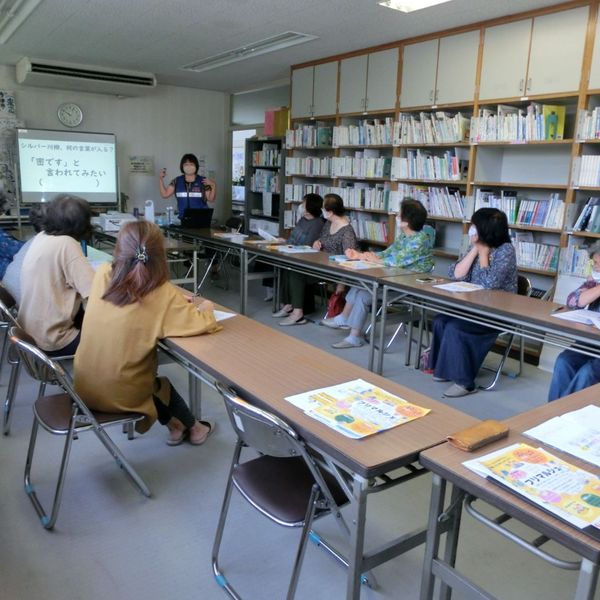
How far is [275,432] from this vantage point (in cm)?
151

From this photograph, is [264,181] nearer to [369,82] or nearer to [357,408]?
[369,82]

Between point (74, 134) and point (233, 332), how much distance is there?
617 centimetres

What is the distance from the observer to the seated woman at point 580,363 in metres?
2.80

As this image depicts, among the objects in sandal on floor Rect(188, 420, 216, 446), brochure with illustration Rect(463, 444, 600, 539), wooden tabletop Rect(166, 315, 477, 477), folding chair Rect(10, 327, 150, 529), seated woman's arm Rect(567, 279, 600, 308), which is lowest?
sandal on floor Rect(188, 420, 216, 446)

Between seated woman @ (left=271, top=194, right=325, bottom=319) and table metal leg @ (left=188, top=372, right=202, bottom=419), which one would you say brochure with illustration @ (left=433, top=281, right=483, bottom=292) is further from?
seated woman @ (left=271, top=194, right=325, bottom=319)

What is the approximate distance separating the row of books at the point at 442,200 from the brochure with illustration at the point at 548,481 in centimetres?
386

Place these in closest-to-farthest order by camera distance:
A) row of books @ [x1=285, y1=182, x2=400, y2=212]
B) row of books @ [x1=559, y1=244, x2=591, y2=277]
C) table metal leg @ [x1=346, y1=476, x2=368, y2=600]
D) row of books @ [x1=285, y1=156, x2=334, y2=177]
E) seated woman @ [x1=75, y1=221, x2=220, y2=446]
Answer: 1. table metal leg @ [x1=346, y1=476, x2=368, y2=600]
2. seated woman @ [x1=75, y1=221, x2=220, y2=446]
3. row of books @ [x1=559, y1=244, x2=591, y2=277]
4. row of books @ [x1=285, y1=182, x2=400, y2=212]
5. row of books @ [x1=285, y1=156, x2=334, y2=177]

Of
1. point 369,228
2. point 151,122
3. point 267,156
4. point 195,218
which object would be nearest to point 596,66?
point 369,228

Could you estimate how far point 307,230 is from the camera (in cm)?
543

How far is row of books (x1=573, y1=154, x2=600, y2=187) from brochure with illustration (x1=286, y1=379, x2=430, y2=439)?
121 inches

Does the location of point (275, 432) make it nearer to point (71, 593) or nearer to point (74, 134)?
point (71, 593)

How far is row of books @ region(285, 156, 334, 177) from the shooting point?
6.36 meters

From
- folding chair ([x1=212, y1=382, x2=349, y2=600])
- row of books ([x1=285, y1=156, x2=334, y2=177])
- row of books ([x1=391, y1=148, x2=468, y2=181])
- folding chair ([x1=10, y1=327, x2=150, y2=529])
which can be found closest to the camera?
folding chair ([x1=212, y1=382, x2=349, y2=600])

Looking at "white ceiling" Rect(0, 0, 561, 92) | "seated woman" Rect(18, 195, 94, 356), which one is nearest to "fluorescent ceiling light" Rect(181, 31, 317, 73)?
"white ceiling" Rect(0, 0, 561, 92)
